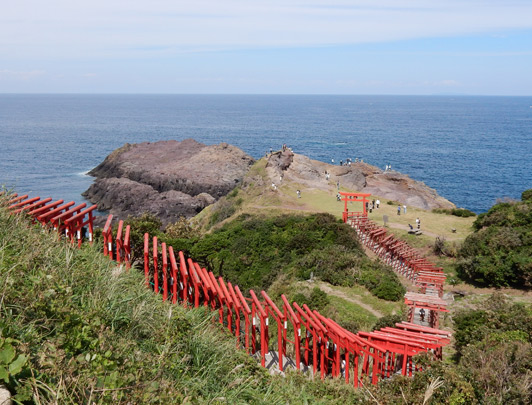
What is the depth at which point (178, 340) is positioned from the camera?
24.2ft

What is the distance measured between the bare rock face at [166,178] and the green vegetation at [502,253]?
119ft

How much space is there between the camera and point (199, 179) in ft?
222

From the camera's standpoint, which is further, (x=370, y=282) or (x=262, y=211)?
(x=262, y=211)

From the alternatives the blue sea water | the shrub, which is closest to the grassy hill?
the shrub

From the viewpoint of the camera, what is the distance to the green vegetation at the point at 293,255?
22453 millimetres

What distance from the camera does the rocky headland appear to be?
50.7 m

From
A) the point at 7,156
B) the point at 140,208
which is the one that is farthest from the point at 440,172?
the point at 7,156

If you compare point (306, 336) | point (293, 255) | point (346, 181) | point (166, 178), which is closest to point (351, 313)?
point (306, 336)

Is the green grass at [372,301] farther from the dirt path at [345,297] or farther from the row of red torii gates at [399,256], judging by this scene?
the row of red torii gates at [399,256]

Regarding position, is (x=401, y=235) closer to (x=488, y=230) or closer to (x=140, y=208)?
(x=488, y=230)

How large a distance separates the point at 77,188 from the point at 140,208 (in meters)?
16.1

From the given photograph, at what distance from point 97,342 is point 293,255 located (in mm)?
20970

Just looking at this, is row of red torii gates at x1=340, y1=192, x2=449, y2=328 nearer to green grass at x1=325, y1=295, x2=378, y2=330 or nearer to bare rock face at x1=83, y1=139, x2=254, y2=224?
green grass at x1=325, y1=295, x2=378, y2=330

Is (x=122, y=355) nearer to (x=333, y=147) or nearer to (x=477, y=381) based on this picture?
(x=477, y=381)
